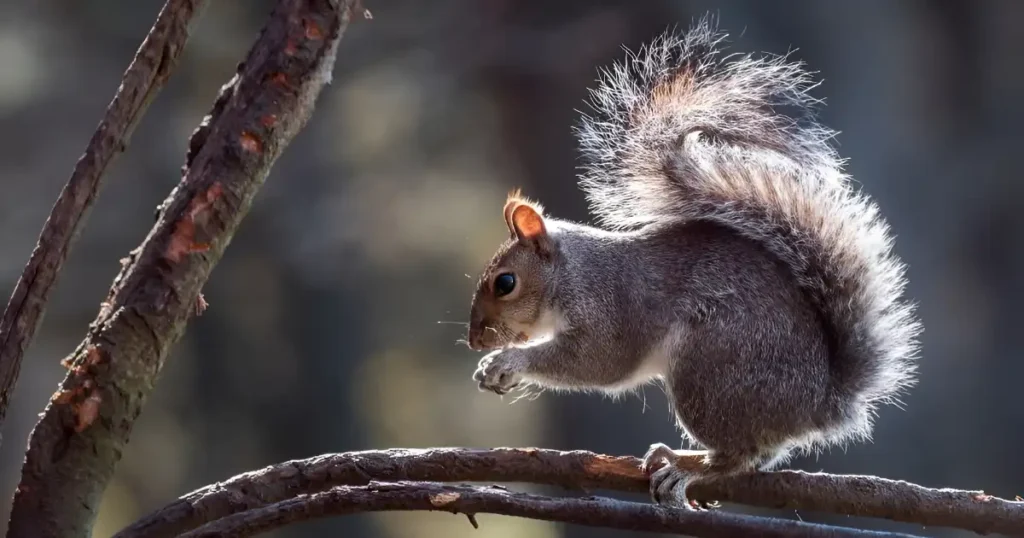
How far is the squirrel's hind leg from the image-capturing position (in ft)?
4.41

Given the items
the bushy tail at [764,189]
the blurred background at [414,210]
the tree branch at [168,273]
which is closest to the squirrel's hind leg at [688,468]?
the bushy tail at [764,189]

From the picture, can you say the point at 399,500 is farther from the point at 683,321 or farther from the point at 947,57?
the point at 947,57

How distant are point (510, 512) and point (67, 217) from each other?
21.8 inches

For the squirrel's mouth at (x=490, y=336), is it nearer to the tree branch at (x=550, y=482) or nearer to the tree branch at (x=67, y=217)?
the tree branch at (x=550, y=482)

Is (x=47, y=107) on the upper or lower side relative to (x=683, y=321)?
upper

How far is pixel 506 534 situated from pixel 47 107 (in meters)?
2.44

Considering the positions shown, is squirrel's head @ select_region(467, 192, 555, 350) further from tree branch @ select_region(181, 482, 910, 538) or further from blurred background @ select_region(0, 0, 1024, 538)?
blurred background @ select_region(0, 0, 1024, 538)

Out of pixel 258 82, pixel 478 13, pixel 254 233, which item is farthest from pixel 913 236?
pixel 258 82

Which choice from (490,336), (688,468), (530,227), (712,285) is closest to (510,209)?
(530,227)

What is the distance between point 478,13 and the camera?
3.77 metres

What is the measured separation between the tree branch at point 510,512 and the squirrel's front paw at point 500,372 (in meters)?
0.44

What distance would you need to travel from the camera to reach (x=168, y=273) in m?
1.13

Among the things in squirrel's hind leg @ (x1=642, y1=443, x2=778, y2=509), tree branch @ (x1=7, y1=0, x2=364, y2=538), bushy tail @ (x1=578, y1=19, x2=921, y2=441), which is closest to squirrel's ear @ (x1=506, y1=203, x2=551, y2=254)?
bushy tail @ (x1=578, y1=19, x2=921, y2=441)

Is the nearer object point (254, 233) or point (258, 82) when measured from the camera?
point (258, 82)
